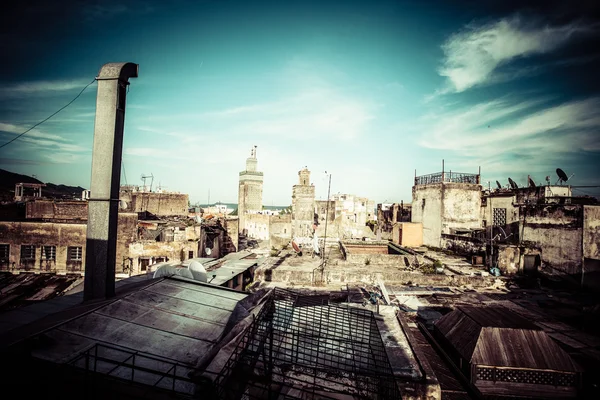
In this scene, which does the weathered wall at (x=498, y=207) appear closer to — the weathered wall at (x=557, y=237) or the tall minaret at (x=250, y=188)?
the weathered wall at (x=557, y=237)

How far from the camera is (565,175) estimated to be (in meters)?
25.2

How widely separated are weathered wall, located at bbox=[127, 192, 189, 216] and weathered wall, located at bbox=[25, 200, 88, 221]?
32.0ft

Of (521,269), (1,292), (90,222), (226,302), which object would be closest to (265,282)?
(226,302)

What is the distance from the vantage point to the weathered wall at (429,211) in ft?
95.1

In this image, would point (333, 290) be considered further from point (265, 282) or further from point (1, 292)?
point (1, 292)

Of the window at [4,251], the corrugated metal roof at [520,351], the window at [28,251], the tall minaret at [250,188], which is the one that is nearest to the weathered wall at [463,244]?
the corrugated metal roof at [520,351]

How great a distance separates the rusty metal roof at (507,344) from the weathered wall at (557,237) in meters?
14.5

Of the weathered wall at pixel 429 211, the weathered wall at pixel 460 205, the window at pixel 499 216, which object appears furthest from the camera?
the weathered wall at pixel 429 211

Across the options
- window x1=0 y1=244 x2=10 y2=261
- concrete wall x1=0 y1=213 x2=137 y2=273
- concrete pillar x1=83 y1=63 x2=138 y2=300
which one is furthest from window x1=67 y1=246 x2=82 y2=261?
concrete pillar x1=83 y1=63 x2=138 y2=300

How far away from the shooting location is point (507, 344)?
805cm

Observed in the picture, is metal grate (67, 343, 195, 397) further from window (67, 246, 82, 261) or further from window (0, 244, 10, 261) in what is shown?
window (0, 244, 10, 261)

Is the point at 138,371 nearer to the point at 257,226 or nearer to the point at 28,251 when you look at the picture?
the point at 28,251

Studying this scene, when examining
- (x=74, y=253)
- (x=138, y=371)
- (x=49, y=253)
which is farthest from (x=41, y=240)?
(x=138, y=371)

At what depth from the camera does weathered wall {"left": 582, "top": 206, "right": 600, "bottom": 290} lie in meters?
17.2
